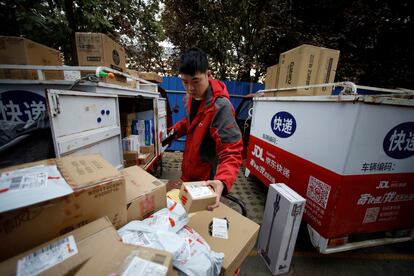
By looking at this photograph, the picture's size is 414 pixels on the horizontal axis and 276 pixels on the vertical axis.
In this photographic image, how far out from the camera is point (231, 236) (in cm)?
122

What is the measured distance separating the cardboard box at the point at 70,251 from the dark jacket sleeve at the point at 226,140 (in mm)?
724

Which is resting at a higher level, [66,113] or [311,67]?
[311,67]

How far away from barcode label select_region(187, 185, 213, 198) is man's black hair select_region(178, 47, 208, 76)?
0.86m

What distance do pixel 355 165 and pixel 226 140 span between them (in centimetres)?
126

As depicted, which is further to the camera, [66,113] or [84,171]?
[66,113]

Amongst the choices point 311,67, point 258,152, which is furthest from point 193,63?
point 258,152

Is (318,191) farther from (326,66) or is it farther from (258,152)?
(326,66)

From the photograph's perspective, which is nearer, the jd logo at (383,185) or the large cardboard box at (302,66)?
the jd logo at (383,185)

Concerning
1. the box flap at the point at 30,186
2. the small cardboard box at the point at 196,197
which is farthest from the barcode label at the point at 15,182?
the small cardboard box at the point at 196,197

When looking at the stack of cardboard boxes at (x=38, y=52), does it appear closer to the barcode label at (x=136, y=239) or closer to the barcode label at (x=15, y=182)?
the barcode label at (x=15, y=182)

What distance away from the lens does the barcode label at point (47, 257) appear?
1.97 ft

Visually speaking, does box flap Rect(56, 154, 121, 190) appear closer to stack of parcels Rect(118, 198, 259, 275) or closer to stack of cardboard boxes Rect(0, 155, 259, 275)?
stack of cardboard boxes Rect(0, 155, 259, 275)

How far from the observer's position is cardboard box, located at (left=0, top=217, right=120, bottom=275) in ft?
2.00

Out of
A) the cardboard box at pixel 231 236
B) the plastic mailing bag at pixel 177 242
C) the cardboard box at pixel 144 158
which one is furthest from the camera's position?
the cardboard box at pixel 144 158
